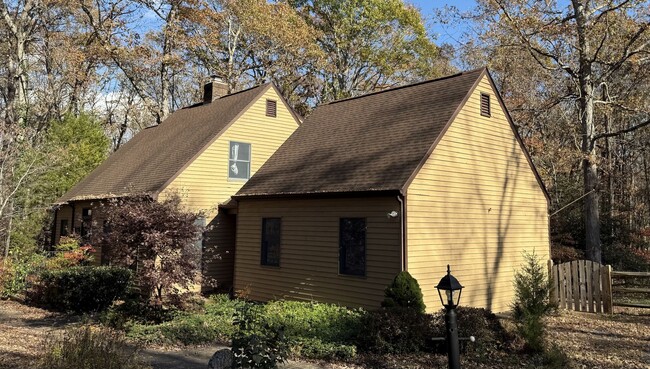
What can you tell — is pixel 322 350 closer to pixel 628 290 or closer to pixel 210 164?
pixel 210 164

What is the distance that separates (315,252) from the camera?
13.5 metres

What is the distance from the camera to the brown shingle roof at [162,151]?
17.3 meters

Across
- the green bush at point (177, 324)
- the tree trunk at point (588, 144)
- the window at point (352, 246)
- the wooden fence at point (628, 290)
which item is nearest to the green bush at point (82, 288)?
the green bush at point (177, 324)

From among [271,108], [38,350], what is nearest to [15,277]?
[38,350]

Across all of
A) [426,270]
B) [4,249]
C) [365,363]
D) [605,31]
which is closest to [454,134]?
[426,270]

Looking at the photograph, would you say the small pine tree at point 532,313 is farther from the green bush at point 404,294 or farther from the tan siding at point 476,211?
the tan siding at point 476,211

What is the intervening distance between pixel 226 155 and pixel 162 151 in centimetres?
348

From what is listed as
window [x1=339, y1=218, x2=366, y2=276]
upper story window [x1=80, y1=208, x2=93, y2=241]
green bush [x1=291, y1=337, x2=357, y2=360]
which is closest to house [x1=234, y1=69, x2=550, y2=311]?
window [x1=339, y1=218, x2=366, y2=276]

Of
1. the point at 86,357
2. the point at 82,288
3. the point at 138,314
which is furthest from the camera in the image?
the point at 82,288

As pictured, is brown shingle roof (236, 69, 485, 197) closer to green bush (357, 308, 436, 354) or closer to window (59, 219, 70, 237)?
green bush (357, 308, 436, 354)

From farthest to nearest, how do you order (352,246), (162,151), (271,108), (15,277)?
(162,151) < (271,108) < (15,277) < (352,246)

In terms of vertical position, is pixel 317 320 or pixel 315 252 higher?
pixel 315 252

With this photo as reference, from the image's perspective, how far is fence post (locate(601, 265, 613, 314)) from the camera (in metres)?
13.5

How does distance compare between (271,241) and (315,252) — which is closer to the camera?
(315,252)
